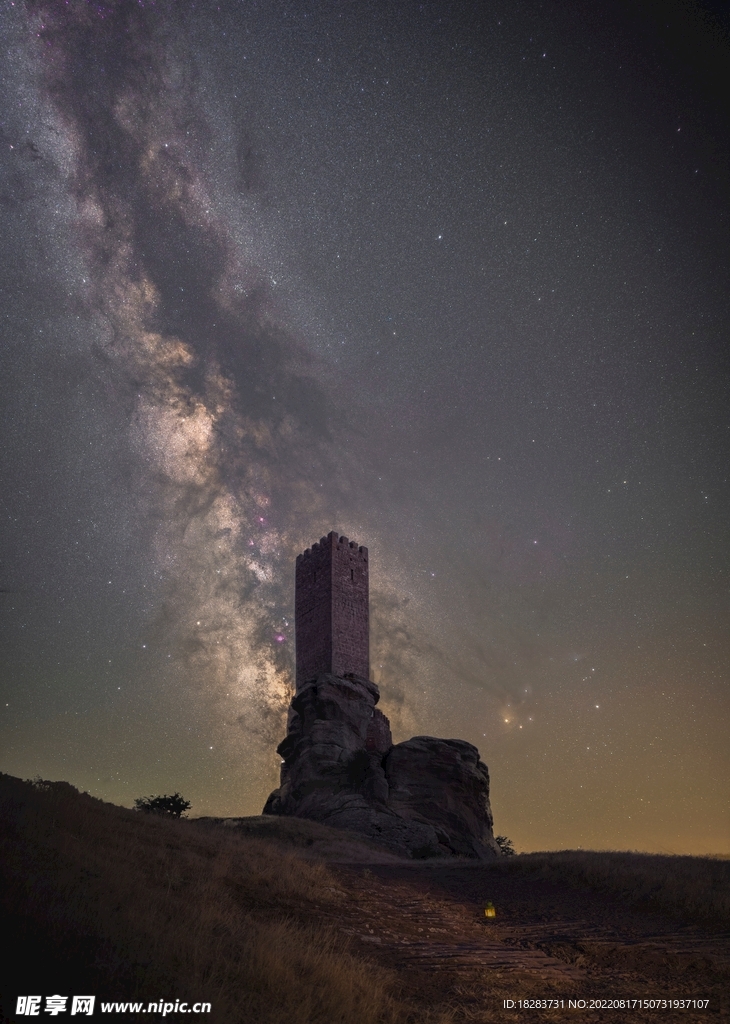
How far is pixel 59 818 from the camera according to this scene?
35.1ft

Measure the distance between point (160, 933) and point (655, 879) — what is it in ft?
41.1

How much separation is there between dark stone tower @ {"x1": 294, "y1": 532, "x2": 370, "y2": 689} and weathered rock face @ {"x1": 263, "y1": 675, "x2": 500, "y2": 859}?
1.47 metres

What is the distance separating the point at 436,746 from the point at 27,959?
109 ft

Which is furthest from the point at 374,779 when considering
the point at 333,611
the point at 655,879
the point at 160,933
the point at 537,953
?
the point at 160,933

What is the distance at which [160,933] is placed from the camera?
6.37m

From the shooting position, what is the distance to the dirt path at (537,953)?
7.47m

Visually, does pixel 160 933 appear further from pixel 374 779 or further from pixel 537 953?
pixel 374 779

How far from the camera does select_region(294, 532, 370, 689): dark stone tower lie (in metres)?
39.7

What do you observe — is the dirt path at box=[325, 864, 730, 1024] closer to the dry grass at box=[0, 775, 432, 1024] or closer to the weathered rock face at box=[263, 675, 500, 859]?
the dry grass at box=[0, 775, 432, 1024]

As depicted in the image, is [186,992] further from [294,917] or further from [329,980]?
[294,917]

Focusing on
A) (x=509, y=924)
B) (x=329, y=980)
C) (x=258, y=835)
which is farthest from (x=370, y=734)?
(x=329, y=980)

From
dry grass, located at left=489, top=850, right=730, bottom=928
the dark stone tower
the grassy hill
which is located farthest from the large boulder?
the grassy hill

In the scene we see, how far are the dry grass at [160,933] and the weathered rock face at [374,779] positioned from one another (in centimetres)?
2041

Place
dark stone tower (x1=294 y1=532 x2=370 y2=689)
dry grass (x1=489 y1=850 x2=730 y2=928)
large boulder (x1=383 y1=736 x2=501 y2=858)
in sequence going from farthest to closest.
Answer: dark stone tower (x1=294 y1=532 x2=370 y2=689), large boulder (x1=383 y1=736 x2=501 y2=858), dry grass (x1=489 y1=850 x2=730 y2=928)
